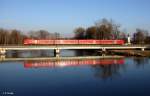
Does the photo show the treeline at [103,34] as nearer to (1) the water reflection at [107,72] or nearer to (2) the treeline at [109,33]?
(2) the treeline at [109,33]

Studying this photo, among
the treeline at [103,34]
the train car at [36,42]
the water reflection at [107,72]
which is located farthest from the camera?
the treeline at [103,34]

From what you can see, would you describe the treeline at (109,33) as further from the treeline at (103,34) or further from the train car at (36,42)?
the train car at (36,42)

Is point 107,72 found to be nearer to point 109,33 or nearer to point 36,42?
point 36,42

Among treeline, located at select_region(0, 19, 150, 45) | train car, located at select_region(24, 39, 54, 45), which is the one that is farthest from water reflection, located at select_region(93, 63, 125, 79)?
treeline, located at select_region(0, 19, 150, 45)

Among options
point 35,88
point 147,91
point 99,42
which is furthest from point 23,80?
point 99,42

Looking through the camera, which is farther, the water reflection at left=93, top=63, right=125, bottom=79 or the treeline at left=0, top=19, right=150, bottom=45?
the treeline at left=0, top=19, right=150, bottom=45

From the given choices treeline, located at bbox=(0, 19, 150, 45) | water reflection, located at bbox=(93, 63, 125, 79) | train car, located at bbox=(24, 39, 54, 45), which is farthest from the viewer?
treeline, located at bbox=(0, 19, 150, 45)

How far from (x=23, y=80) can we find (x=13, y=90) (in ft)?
16.4

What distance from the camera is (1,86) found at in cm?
2186

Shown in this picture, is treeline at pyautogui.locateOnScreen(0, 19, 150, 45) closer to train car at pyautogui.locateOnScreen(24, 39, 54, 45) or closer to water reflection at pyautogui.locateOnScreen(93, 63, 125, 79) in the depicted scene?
train car at pyautogui.locateOnScreen(24, 39, 54, 45)

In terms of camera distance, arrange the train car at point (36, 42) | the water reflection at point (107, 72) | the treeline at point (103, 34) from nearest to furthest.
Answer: the water reflection at point (107, 72) < the train car at point (36, 42) < the treeline at point (103, 34)

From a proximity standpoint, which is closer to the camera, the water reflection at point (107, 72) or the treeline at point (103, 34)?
the water reflection at point (107, 72)

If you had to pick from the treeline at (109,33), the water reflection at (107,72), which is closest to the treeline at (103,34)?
the treeline at (109,33)

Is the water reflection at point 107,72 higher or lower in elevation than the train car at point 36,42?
lower
